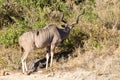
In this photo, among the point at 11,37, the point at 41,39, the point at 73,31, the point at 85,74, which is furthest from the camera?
the point at 73,31

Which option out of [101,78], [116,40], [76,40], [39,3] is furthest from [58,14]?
[101,78]

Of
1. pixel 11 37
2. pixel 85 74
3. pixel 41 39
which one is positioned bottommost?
pixel 85 74

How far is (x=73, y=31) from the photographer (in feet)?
44.3

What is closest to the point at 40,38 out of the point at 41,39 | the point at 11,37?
the point at 41,39

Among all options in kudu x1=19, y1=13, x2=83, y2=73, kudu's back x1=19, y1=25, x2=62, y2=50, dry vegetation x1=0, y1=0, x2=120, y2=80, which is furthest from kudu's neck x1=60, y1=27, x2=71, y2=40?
dry vegetation x1=0, y1=0, x2=120, y2=80

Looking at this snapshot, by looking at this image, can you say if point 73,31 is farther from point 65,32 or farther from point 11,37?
point 11,37

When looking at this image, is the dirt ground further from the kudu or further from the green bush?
the green bush

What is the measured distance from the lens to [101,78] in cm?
1103

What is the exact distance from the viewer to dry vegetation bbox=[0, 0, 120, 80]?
40.0ft

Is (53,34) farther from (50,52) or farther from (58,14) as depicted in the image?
(58,14)

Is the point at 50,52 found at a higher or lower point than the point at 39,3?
lower

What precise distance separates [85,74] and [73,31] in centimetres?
253

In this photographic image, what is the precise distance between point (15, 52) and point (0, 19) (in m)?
2.52

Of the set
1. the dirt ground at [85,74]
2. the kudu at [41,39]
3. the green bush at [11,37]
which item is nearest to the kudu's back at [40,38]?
the kudu at [41,39]
